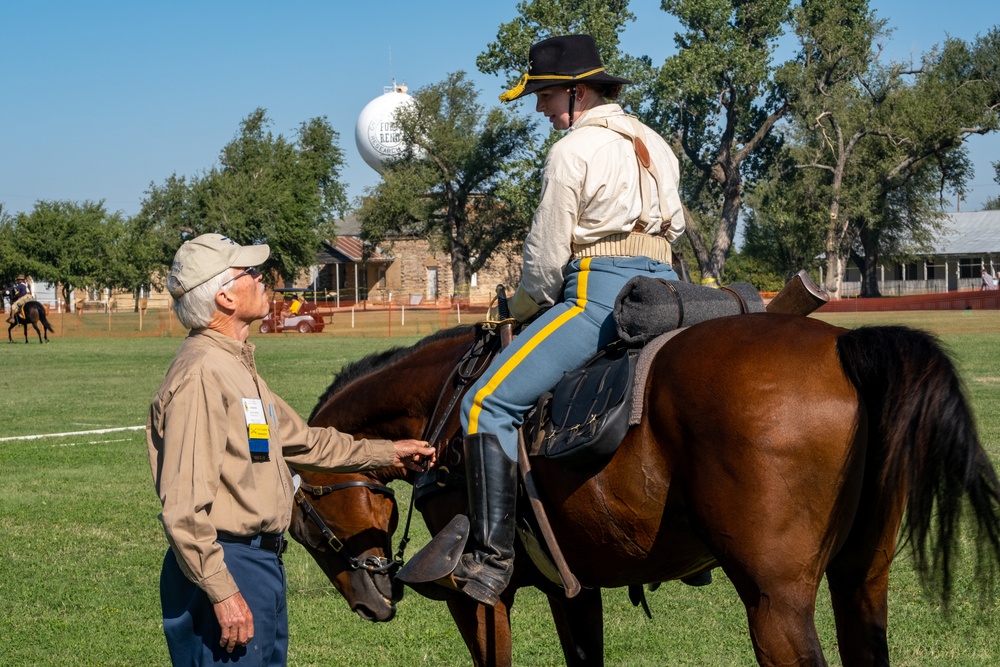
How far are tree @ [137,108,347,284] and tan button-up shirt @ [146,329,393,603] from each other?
55795 millimetres

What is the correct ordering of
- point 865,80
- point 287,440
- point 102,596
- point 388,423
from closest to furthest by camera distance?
point 287,440, point 388,423, point 102,596, point 865,80

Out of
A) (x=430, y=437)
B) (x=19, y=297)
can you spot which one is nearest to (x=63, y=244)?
(x=19, y=297)

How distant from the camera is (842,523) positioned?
337 cm

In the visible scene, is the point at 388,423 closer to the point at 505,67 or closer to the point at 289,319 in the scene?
the point at 289,319

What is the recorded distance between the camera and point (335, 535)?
4.90 meters

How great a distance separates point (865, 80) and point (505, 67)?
18.4 metres

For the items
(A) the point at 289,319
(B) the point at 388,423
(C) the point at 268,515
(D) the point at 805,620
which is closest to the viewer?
(D) the point at 805,620

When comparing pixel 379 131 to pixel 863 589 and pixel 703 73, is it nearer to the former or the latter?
pixel 703 73

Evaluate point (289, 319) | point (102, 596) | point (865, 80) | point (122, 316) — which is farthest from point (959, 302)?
point (102, 596)

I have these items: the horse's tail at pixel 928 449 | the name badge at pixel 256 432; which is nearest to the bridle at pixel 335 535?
the name badge at pixel 256 432

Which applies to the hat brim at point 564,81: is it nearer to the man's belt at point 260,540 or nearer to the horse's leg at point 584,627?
the man's belt at point 260,540

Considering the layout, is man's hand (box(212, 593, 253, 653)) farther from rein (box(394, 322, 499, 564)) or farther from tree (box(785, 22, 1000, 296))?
tree (box(785, 22, 1000, 296))

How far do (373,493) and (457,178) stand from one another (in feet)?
197

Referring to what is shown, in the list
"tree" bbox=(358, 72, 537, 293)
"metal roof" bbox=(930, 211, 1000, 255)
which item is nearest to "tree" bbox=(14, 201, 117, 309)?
"tree" bbox=(358, 72, 537, 293)
